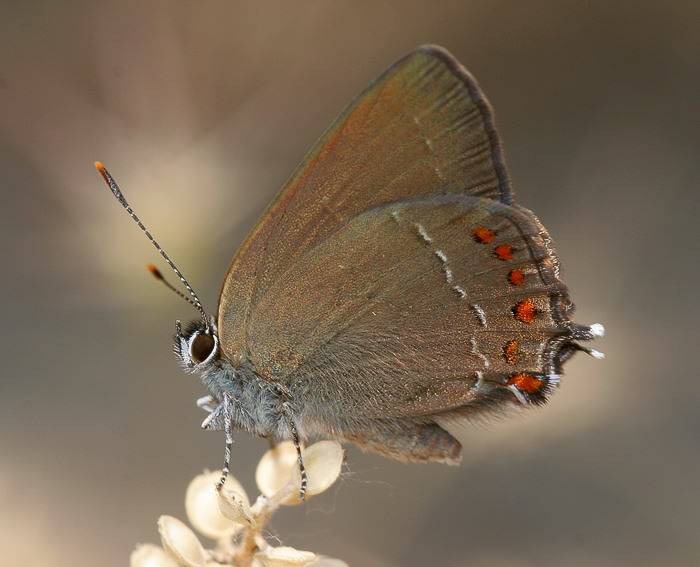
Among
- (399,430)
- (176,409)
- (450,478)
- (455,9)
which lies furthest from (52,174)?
(399,430)

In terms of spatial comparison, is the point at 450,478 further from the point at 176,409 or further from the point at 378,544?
the point at 176,409

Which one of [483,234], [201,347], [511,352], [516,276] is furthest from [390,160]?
[201,347]

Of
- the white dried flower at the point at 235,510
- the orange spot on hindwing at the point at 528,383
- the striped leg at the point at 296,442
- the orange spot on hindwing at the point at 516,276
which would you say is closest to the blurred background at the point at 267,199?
the striped leg at the point at 296,442

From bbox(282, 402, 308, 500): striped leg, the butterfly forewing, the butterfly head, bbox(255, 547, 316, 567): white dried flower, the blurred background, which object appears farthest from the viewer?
the blurred background

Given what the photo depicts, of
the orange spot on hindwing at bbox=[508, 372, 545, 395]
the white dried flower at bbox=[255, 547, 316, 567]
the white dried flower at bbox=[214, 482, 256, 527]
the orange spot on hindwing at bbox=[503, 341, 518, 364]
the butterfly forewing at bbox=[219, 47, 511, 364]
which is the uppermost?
the butterfly forewing at bbox=[219, 47, 511, 364]

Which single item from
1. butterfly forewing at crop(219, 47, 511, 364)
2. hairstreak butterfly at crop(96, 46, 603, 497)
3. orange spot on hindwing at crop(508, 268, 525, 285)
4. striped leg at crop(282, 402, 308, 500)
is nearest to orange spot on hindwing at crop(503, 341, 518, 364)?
hairstreak butterfly at crop(96, 46, 603, 497)

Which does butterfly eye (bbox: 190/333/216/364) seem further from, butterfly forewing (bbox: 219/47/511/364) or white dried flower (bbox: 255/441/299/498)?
white dried flower (bbox: 255/441/299/498)

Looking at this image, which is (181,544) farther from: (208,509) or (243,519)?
(208,509)
